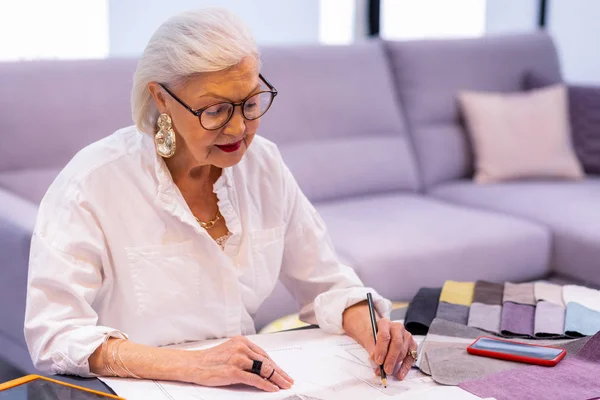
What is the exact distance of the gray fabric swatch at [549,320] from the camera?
1.54 metres

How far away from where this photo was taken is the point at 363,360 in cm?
149

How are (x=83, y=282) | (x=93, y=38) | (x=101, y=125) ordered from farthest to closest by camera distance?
1. (x=93, y=38)
2. (x=101, y=125)
3. (x=83, y=282)

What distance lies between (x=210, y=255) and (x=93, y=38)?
2149 millimetres

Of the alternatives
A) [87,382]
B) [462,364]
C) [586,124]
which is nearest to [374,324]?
[462,364]

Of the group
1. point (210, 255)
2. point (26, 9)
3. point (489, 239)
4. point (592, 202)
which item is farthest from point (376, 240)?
point (26, 9)

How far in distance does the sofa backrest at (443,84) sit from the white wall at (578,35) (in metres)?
0.97

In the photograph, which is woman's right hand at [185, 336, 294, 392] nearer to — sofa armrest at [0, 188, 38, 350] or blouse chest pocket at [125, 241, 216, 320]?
blouse chest pocket at [125, 241, 216, 320]

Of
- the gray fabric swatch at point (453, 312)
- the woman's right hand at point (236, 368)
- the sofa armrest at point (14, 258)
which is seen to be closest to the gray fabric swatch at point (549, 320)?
the gray fabric swatch at point (453, 312)

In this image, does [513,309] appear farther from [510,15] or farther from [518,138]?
[510,15]

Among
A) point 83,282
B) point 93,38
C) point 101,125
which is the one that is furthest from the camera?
point 93,38

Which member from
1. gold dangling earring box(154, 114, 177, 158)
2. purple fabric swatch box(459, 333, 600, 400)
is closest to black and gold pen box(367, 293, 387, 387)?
purple fabric swatch box(459, 333, 600, 400)

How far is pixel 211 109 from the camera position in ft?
4.96

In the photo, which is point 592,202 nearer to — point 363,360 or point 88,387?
point 363,360

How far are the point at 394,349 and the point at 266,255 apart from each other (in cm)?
41
